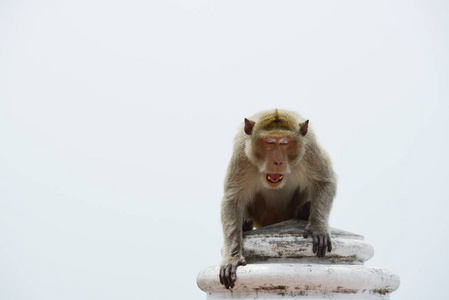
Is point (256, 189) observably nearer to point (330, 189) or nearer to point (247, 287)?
point (330, 189)

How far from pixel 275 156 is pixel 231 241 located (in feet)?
3.37

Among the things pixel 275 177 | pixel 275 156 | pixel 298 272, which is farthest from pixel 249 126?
pixel 298 272

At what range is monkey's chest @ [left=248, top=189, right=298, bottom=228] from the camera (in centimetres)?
750

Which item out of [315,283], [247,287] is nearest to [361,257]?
[315,283]

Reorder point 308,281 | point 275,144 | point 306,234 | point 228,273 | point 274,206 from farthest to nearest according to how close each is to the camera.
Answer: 1. point 274,206
2. point 275,144
3. point 306,234
4. point 228,273
5. point 308,281

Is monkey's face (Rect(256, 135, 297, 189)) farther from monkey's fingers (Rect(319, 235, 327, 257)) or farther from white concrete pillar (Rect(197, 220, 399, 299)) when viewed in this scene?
monkey's fingers (Rect(319, 235, 327, 257))

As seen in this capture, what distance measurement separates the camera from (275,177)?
21.1 ft

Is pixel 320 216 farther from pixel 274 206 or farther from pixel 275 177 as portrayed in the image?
pixel 274 206

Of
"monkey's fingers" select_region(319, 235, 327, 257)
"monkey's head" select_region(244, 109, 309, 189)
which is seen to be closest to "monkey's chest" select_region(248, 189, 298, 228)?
"monkey's head" select_region(244, 109, 309, 189)

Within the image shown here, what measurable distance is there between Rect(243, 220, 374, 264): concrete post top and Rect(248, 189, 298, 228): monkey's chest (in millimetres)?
1469

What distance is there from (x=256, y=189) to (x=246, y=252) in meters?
1.49

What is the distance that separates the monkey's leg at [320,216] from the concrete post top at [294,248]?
0.07 meters

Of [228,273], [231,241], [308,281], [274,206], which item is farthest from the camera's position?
[274,206]

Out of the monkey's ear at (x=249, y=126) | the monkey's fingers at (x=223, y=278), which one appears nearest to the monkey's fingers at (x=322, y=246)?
the monkey's fingers at (x=223, y=278)
